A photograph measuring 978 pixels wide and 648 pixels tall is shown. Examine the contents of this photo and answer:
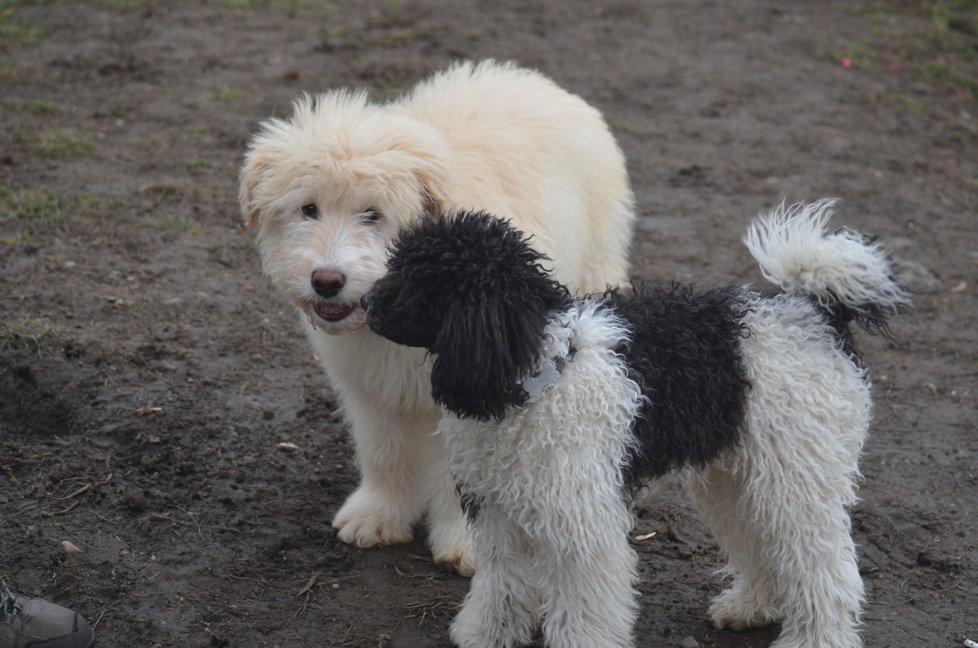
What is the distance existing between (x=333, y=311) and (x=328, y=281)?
11 centimetres

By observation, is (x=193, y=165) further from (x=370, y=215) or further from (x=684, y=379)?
(x=684, y=379)

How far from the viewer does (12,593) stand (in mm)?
3623

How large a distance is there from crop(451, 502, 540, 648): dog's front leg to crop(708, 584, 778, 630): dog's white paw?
0.71 metres

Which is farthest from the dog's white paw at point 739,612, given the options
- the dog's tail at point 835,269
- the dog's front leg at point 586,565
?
the dog's tail at point 835,269

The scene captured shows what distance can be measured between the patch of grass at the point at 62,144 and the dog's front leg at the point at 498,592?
5082 millimetres

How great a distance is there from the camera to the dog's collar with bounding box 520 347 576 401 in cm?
322

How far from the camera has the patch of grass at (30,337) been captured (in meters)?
5.15

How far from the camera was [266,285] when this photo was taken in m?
6.26

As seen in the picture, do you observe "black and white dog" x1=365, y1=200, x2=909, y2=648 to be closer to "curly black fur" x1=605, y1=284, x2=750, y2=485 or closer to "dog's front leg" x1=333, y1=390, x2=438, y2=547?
"curly black fur" x1=605, y1=284, x2=750, y2=485

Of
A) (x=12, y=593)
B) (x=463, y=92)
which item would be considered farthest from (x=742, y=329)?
(x=12, y=593)

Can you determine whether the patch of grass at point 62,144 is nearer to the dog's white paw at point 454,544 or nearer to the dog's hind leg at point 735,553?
the dog's white paw at point 454,544

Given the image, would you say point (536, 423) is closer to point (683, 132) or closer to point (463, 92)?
point (463, 92)

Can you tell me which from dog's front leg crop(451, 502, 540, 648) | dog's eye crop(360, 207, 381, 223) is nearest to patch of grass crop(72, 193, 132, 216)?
dog's eye crop(360, 207, 381, 223)

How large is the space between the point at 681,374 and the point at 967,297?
4245 mm
